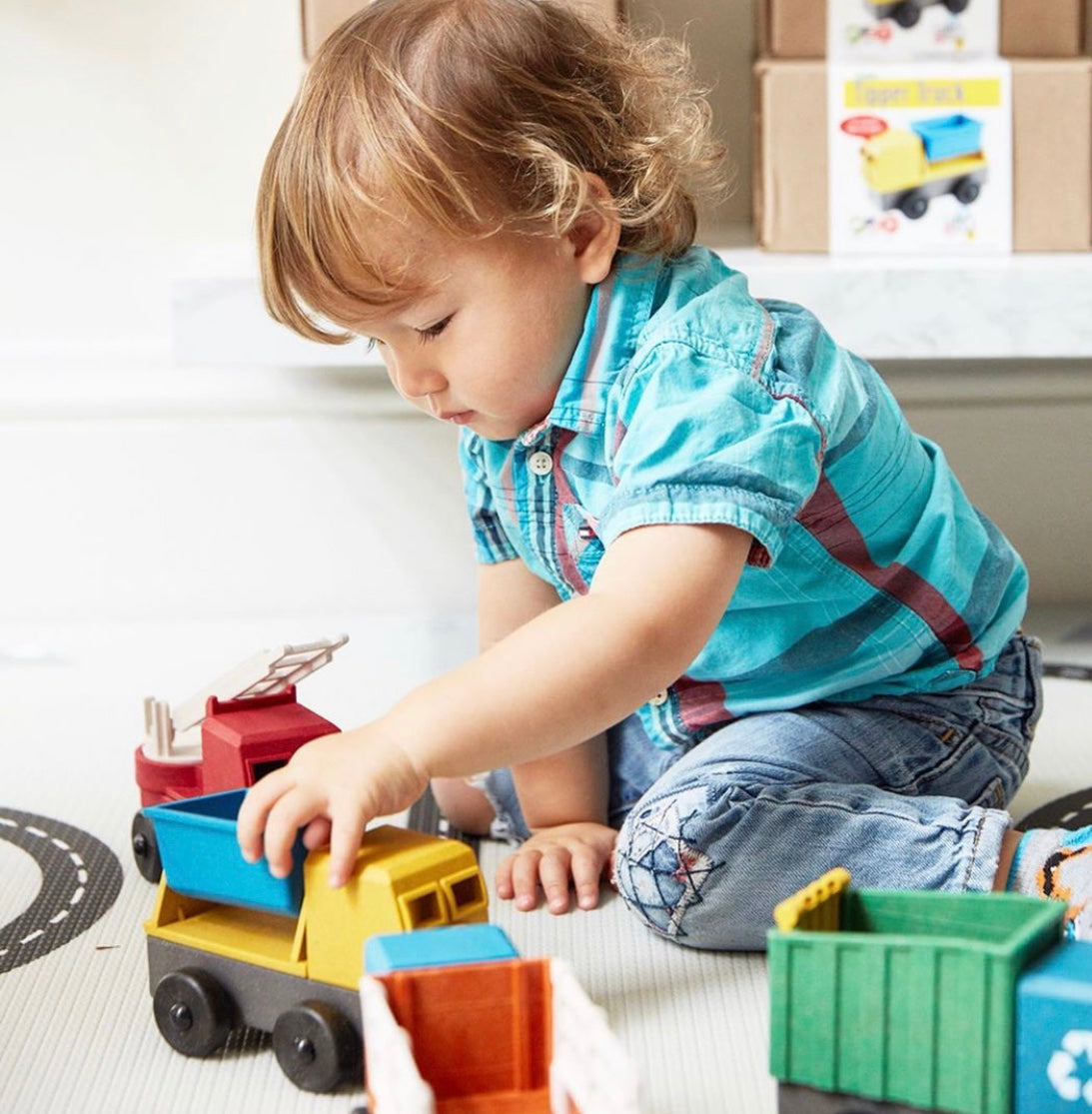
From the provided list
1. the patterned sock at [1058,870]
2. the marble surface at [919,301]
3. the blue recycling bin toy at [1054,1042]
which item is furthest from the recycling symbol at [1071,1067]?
the marble surface at [919,301]

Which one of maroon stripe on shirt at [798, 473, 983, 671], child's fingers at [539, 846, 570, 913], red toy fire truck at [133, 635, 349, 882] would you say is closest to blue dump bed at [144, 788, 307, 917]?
red toy fire truck at [133, 635, 349, 882]

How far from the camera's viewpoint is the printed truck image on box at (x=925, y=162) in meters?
1.23

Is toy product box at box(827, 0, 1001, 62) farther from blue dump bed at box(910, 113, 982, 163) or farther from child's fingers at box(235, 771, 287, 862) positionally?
child's fingers at box(235, 771, 287, 862)

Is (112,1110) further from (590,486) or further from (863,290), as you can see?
(863,290)

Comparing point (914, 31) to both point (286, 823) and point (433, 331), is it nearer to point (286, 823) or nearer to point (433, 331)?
point (433, 331)

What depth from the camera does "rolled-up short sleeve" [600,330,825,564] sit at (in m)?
0.67

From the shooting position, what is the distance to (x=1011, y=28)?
1.23 meters

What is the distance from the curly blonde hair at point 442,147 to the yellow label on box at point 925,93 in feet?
1.63

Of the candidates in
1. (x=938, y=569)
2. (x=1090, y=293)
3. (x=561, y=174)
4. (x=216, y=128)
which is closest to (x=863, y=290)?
(x=1090, y=293)

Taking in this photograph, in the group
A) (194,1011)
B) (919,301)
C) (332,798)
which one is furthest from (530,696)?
(919,301)

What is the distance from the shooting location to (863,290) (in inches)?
46.5

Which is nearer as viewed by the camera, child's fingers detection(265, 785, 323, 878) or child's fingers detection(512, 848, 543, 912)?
child's fingers detection(265, 785, 323, 878)

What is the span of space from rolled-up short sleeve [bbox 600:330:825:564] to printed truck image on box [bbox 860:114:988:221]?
573 millimetres

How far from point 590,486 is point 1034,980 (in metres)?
0.37
